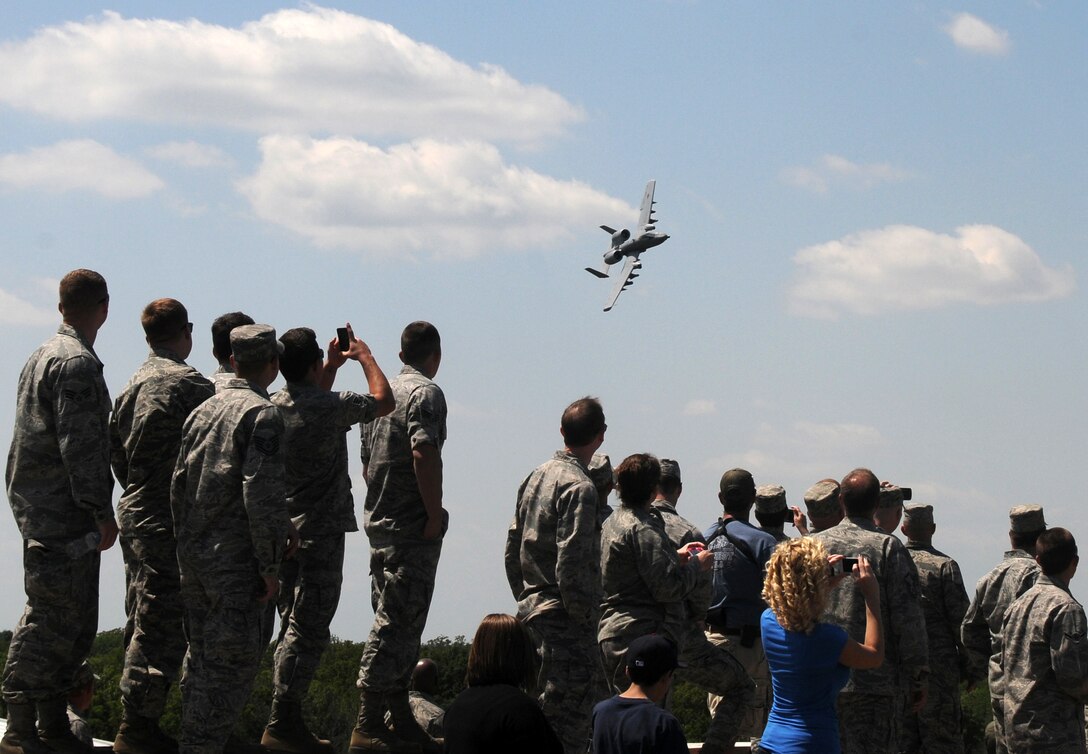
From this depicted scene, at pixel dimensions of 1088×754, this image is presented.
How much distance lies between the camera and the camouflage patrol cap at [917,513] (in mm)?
10914

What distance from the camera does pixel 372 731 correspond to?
29.1ft

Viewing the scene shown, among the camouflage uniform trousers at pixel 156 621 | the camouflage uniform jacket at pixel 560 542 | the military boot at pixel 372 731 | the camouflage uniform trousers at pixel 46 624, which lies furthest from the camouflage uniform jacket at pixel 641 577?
the camouflage uniform trousers at pixel 46 624

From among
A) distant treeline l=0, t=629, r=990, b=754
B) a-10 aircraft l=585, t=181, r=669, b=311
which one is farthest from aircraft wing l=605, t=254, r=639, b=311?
distant treeline l=0, t=629, r=990, b=754

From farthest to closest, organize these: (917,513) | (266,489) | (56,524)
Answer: (917,513) < (56,524) < (266,489)

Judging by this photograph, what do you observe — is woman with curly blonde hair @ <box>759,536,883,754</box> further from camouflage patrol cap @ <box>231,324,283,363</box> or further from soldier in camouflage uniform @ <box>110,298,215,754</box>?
soldier in camouflage uniform @ <box>110,298,215,754</box>

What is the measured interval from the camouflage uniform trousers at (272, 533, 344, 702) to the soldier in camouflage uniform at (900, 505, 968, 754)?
469cm

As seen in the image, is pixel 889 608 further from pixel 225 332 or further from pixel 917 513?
pixel 225 332

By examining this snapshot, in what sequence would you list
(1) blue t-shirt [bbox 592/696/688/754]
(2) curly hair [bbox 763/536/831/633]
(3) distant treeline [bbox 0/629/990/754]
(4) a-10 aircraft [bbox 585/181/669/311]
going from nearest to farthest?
(1) blue t-shirt [bbox 592/696/688/754] → (2) curly hair [bbox 763/536/831/633] → (3) distant treeline [bbox 0/629/990/754] → (4) a-10 aircraft [bbox 585/181/669/311]

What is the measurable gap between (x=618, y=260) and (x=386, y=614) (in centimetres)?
3916

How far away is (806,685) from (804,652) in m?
0.16

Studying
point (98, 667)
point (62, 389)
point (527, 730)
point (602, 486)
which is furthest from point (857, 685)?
point (98, 667)

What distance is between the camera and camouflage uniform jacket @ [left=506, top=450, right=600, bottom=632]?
814cm

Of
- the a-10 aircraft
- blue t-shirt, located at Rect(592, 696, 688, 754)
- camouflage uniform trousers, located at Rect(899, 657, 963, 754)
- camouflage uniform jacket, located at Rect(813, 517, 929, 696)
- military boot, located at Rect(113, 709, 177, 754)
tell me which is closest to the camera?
blue t-shirt, located at Rect(592, 696, 688, 754)

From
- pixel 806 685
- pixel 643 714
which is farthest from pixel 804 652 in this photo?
pixel 643 714
